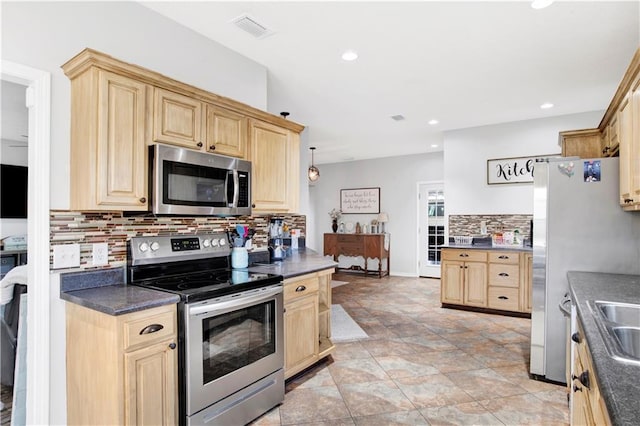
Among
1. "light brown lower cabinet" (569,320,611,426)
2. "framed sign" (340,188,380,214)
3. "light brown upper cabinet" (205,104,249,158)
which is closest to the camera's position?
"light brown lower cabinet" (569,320,611,426)

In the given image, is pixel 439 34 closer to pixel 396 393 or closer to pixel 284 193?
pixel 284 193

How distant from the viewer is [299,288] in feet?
8.87

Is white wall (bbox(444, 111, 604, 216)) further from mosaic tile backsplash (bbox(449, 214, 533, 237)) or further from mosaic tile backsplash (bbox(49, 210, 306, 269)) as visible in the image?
mosaic tile backsplash (bbox(49, 210, 306, 269))

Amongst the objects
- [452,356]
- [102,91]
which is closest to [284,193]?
[102,91]

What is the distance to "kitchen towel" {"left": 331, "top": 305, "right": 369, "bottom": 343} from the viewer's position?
3805 millimetres

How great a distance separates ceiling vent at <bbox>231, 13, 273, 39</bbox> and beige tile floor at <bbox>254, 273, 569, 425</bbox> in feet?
8.73

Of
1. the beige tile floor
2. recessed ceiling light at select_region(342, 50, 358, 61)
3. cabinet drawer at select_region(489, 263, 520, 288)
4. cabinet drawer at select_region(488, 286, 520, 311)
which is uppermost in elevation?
recessed ceiling light at select_region(342, 50, 358, 61)

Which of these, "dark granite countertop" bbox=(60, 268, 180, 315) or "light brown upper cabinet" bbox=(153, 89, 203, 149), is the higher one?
"light brown upper cabinet" bbox=(153, 89, 203, 149)

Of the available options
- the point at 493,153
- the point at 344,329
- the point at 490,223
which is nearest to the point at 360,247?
the point at 490,223

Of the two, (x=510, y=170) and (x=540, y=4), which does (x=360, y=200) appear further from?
(x=540, y=4)

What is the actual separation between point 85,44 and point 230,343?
6.34 feet

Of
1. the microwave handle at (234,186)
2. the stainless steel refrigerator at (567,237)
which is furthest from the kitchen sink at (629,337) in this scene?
the microwave handle at (234,186)

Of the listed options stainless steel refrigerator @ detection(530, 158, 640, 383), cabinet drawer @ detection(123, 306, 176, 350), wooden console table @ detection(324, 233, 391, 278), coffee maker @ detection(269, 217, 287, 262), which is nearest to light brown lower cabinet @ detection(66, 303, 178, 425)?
cabinet drawer @ detection(123, 306, 176, 350)

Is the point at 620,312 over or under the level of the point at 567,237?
under
